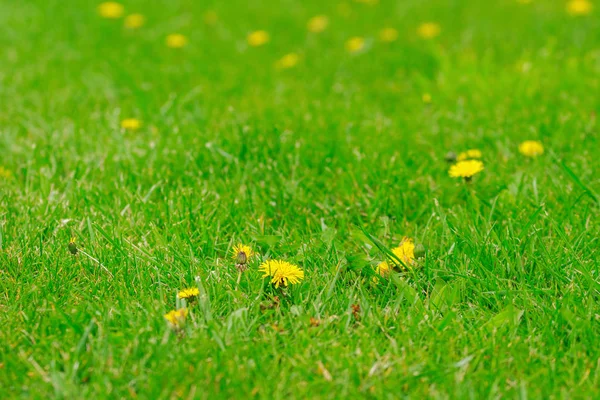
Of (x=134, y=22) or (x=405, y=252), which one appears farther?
(x=134, y=22)

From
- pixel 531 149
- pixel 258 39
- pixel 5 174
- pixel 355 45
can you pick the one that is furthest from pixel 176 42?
pixel 531 149

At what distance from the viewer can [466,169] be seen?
2285 mm

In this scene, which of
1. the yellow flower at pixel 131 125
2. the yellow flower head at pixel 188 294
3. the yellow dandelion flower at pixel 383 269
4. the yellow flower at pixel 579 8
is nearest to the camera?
the yellow flower head at pixel 188 294

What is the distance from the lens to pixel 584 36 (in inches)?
153

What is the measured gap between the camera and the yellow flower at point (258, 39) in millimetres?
4051

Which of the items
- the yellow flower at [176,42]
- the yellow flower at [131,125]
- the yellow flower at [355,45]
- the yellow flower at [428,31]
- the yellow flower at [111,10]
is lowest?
the yellow flower at [428,31]

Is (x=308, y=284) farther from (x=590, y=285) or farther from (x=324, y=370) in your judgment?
(x=590, y=285)

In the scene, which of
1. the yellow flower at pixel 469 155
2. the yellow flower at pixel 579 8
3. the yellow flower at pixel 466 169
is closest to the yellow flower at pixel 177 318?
the yellow flower at pixel 466 169

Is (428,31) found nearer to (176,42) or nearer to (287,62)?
(287,62)

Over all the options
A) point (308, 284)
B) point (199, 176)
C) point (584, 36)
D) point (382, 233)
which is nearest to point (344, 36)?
point (584, 36)

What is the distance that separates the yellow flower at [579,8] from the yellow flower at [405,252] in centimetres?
304

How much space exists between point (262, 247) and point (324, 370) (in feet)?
1.95

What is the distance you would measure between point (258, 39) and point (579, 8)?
2068 millimetres

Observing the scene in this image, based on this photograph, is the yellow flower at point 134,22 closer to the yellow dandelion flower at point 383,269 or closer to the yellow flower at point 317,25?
the yellow flower at point 317,25
